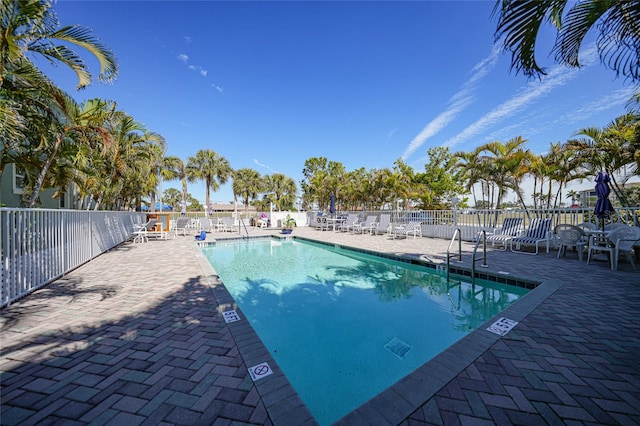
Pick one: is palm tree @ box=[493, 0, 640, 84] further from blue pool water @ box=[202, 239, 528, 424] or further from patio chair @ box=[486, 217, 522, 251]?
patio chair @ box=[486, 217, 522, 251]

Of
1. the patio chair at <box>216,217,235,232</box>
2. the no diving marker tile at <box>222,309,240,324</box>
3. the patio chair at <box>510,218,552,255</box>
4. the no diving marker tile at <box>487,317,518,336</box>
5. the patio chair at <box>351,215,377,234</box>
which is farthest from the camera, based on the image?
the patio chair at <box>216,217,235,232</box>

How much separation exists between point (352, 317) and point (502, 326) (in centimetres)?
193

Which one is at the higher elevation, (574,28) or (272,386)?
(574,28)

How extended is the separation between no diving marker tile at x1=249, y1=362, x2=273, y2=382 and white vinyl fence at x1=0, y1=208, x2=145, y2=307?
11.6 feet

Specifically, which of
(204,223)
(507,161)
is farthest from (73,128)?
(507,161)

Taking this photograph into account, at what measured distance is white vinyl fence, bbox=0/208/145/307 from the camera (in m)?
3.17

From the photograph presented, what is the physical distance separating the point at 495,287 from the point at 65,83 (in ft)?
31.1

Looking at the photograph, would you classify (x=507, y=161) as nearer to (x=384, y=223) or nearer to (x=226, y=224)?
(x=384, y=223)

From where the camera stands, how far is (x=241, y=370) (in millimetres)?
1960

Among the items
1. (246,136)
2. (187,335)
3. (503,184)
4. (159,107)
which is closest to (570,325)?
(187,335)

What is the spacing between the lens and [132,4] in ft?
27.0

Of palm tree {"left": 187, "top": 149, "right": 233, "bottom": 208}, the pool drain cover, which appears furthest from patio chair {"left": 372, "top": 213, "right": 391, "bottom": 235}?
palm tree {"left": 187, "top": 149, "right": 233, "bottom": 208}

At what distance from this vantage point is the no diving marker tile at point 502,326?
8.51 feet

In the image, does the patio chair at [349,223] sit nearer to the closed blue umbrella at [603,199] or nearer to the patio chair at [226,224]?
the patio chair at [226,224]
